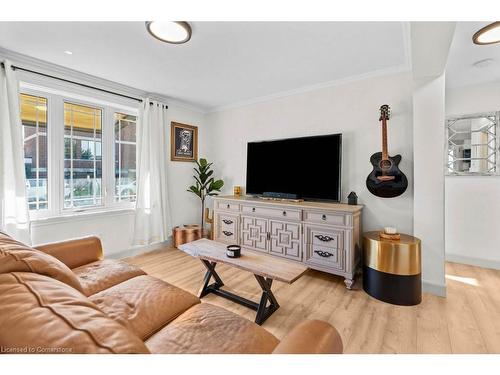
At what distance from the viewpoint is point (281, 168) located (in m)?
3.17

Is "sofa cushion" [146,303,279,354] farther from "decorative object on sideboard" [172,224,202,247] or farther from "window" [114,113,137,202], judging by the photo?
"window" [114,113,137,202]

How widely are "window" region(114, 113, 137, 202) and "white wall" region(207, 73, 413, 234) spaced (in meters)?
1.84

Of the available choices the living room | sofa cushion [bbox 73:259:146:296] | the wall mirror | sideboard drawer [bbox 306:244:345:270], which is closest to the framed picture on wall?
the living room

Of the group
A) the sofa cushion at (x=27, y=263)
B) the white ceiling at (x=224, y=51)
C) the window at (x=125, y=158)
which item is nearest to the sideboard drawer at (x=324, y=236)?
the white ceiling at (x=224, y=51)

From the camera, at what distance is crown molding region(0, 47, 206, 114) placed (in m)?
2.30

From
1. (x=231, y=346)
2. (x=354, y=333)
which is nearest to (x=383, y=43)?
(x=354, y=333)

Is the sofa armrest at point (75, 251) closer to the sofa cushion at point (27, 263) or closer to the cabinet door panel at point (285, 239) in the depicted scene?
the sofa cushion at point (27, 263)

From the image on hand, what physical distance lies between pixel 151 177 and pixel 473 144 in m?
4.32

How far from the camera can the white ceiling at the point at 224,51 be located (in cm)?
184

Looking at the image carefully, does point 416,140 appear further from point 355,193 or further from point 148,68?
point 148,68

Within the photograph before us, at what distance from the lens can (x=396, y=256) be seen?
203 cm

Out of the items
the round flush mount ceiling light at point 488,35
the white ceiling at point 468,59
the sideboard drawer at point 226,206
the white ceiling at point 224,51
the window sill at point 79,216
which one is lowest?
the window sill at point 79,216

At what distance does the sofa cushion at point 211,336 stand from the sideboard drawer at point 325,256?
1.53m
